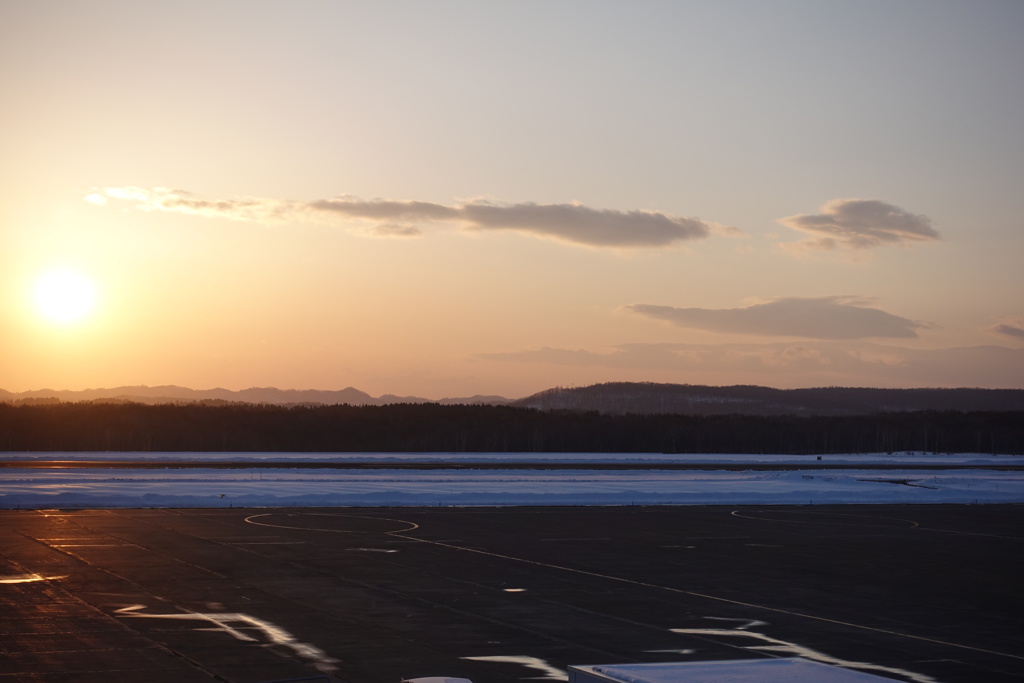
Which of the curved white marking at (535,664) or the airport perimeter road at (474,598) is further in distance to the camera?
the airport perimeter road at (474,598)

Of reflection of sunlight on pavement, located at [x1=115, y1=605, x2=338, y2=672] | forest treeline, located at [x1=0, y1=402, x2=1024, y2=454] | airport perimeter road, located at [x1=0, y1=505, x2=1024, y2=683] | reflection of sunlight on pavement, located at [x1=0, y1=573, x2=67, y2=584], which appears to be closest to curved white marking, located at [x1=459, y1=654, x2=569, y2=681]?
airport perimeter road, located at [x1=0, y1=505, x2=1024, y2=683]

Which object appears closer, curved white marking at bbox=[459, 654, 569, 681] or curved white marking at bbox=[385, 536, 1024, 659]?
curved white marking at bbox=[459, 654, 569, 681]

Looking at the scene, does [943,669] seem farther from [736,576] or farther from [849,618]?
[736,576]

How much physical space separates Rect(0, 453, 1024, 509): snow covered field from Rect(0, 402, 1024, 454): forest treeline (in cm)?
4369

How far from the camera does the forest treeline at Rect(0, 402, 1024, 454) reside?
98188 mm

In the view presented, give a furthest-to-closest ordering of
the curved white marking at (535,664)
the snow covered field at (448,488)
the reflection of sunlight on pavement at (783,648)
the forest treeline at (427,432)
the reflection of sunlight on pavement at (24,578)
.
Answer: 1. the forest treeline at (427,432)
2. the snow covered field at (448,488)
3. the reflection of sunlight on pavement at (24,578)
4. the reflection of sunlight on pavement at (783,648)
5. the curved white marking at (535,664)

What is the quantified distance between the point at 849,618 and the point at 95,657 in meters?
9.73

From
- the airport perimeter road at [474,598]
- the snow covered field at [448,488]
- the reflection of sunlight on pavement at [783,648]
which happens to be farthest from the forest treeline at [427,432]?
the reflection of sunlight on pavement at [783,648]

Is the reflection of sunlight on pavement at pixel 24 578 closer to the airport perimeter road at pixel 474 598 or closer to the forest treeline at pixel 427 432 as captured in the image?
the airport perimeter road at pixel 474 598

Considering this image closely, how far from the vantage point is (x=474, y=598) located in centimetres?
1552

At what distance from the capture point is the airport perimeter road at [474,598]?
11.3 meters

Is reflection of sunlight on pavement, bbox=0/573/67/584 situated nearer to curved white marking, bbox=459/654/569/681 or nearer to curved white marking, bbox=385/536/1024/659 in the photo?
curved white marking, bbox=385/536/1024/659

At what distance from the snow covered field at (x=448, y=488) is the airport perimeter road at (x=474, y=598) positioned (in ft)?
15.4

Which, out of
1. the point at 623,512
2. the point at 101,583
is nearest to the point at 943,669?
the point at 101,583
